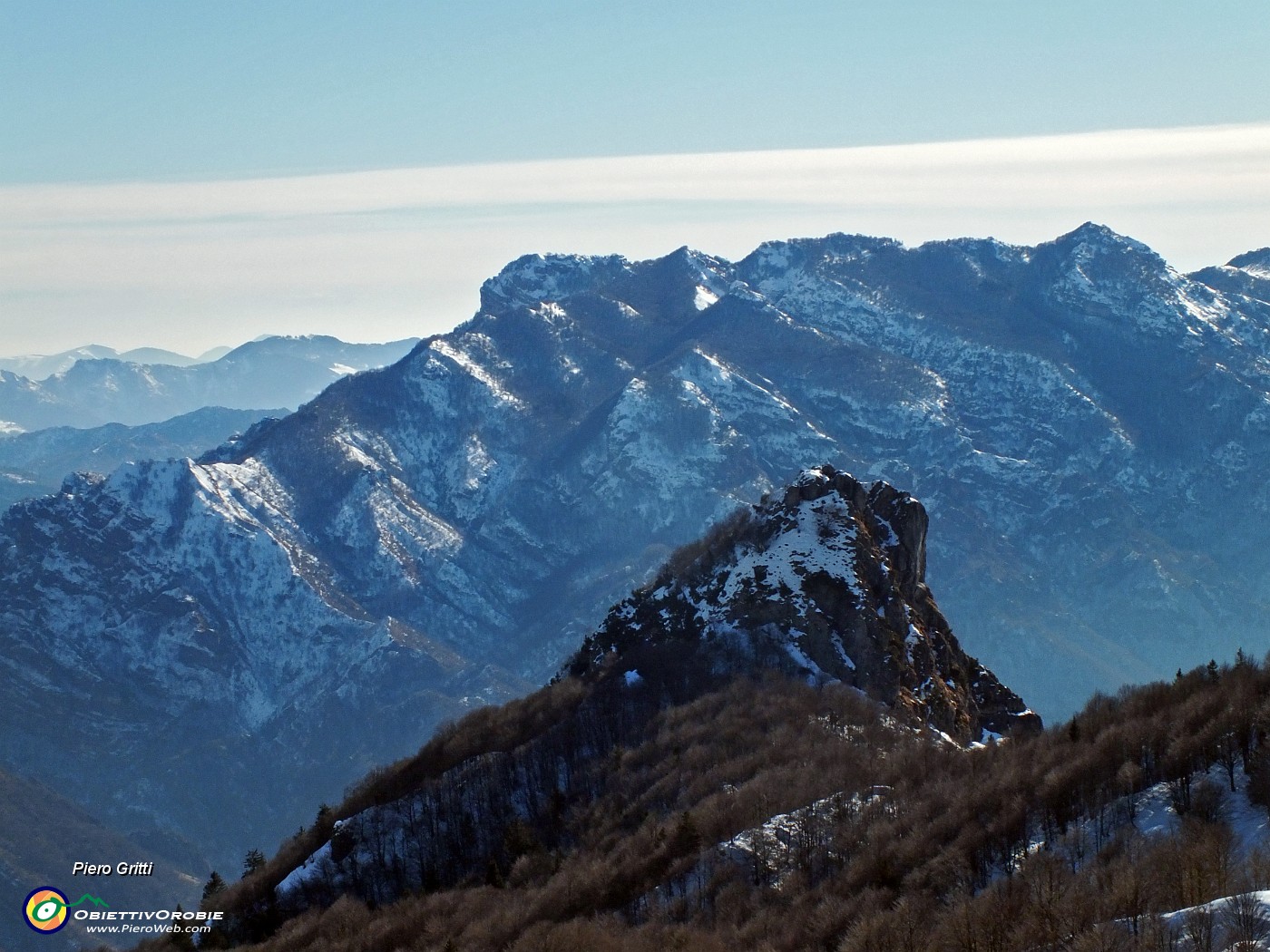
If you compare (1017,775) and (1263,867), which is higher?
(1017,775)

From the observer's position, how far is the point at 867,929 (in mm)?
121562

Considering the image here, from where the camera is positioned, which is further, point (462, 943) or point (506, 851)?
point (506, 851)

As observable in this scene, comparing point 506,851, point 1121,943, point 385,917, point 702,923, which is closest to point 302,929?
point 385,917

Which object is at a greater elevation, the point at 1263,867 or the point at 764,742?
the point at 764,742

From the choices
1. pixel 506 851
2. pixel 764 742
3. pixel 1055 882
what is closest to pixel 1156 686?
pixel 764 742

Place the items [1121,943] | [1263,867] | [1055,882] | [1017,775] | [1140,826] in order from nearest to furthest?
[1121,943]
[1263,867]
[1055,882]
[1140,826]
[1017,775]

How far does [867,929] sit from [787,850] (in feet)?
117

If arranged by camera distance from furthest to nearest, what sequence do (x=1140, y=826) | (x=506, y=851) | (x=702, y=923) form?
1. (x=506, y=851)
2. (x=702, y=923)
3. (x=1140, y=826)

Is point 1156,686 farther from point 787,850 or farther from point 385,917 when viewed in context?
point 385,917

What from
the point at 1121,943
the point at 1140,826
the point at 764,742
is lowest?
the point at 1121,943

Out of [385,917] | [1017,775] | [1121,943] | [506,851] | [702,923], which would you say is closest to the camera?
[1121,943]

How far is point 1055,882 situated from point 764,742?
78.3 m

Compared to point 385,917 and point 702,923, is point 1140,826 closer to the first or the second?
point 702,923

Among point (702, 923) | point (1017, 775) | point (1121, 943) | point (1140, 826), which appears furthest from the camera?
point (1017, 775)
